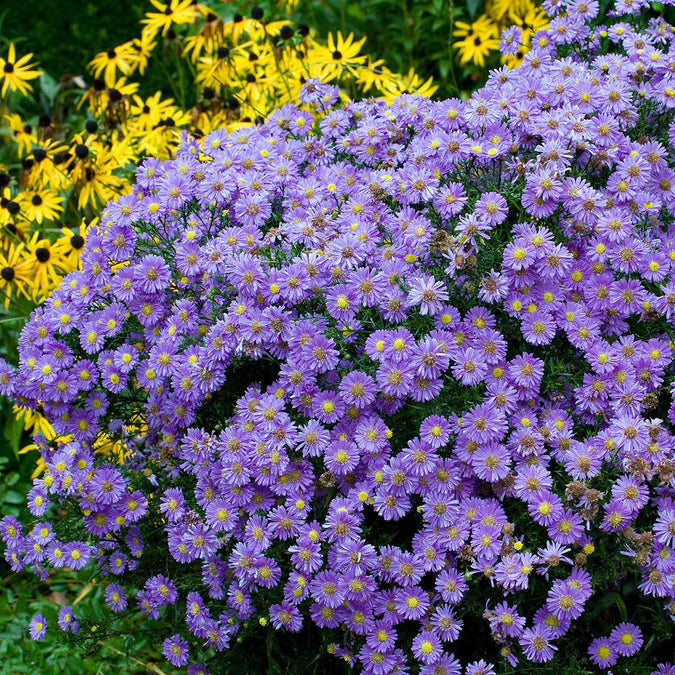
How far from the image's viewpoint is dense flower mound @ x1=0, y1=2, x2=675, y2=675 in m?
1.96

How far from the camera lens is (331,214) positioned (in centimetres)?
233

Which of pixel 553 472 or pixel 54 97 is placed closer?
pixel 553 472

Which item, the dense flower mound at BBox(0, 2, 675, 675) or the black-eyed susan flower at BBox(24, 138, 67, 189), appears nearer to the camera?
the dense flower mound at BBox(0, 2, 675, 675)

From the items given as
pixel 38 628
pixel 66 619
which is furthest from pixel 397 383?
pixel 38 628

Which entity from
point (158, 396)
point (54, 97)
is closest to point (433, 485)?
point (158, 396)

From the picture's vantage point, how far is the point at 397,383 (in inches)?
77.4

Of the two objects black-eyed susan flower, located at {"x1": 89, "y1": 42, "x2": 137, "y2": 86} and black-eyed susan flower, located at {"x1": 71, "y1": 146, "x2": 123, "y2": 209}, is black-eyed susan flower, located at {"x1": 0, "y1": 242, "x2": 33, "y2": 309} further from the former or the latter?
black-eyed susan flower, located at {"x1": 89, "y1": 42, "x2": 137, "y2": 86}

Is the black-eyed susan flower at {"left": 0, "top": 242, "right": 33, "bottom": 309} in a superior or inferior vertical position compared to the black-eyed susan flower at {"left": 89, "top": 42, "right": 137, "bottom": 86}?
inferior

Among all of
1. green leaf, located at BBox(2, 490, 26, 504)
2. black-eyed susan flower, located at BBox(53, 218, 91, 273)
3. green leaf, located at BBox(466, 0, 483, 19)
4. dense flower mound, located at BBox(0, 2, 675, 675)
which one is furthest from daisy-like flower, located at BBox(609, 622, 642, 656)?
green leaf, located at BBox(466, 0, 483, 19)

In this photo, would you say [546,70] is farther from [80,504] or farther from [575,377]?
[80,504]

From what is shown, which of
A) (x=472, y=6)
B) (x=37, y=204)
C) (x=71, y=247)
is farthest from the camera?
(x=472, y=6)

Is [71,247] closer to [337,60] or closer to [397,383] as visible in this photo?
[337,60]

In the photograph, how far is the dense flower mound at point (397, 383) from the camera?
77.2 inches

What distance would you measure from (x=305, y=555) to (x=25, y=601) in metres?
1.49
